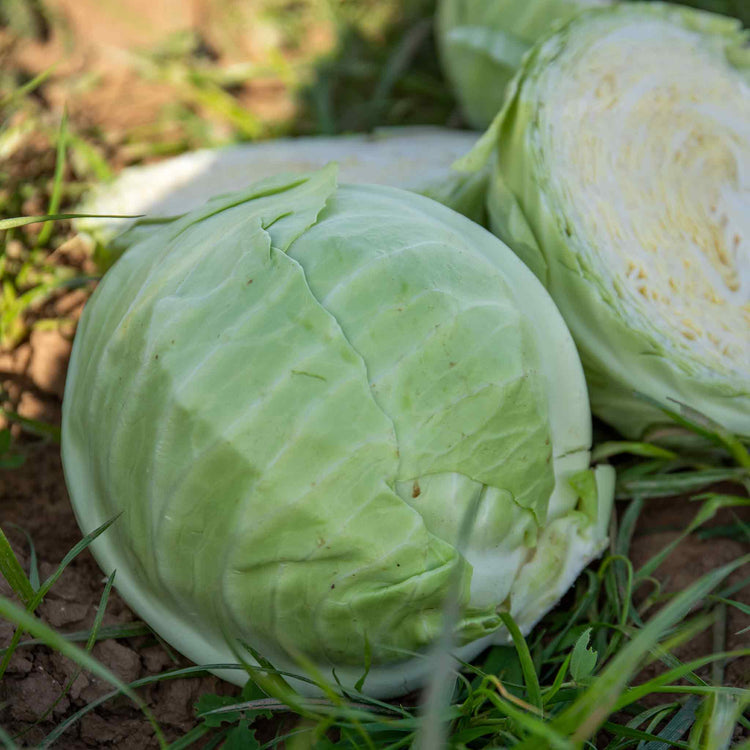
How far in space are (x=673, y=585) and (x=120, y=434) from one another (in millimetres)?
1062

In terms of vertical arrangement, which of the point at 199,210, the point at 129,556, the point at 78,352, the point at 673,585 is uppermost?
the point at 199,210

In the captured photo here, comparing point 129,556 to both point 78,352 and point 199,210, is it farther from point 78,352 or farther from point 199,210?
point 199,210

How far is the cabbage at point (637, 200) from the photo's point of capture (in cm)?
154

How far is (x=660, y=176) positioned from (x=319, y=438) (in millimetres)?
1083

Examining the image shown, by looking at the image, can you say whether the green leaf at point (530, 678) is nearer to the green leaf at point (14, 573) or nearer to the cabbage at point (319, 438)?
the cabbage at point (319, 438)

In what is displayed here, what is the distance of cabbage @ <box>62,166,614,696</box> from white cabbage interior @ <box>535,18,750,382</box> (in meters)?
0.35

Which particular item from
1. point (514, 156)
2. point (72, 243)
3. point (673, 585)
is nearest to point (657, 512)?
point (673, 585)

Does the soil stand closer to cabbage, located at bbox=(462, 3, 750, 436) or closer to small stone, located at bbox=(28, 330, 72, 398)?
small stone, located at bbox=(28, 330, 72, 398)

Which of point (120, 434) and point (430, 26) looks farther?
point (430, 26)

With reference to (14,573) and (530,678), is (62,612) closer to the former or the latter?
(14,573)

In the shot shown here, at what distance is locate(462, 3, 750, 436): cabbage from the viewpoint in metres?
1.54

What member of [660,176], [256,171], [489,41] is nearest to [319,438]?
[660,176]

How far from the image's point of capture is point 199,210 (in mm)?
1408

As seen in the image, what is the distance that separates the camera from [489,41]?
218cm
